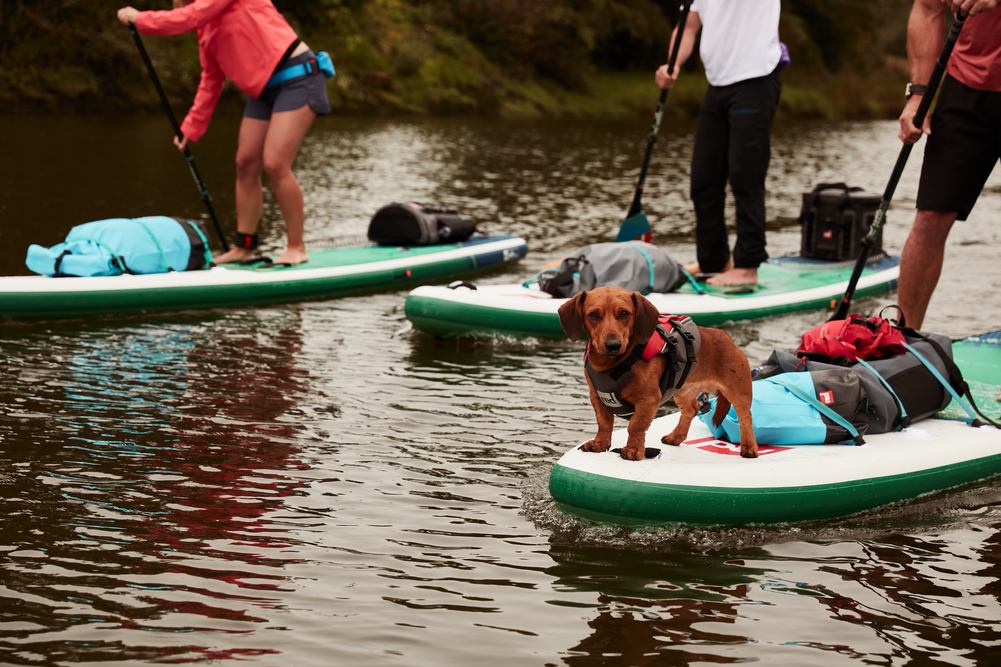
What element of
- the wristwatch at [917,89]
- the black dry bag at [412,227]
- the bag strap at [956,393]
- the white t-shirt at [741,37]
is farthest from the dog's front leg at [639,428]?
the black dry bag at [412,227]

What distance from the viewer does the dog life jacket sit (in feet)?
12.1

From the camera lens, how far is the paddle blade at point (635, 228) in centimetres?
815

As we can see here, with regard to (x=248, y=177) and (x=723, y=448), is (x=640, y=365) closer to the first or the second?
(x=723, y=448)

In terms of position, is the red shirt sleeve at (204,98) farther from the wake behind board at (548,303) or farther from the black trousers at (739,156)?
the black trousers at (739,156)

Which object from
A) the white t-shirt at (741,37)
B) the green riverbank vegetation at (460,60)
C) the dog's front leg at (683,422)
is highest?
the green riverbank vegetation at (460,60)

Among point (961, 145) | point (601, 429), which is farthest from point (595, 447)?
point (961, 145)

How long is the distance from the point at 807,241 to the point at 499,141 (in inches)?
612

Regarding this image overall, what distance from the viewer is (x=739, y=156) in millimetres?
7234

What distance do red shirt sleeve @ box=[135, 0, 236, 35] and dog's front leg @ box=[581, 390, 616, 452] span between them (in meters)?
5.00

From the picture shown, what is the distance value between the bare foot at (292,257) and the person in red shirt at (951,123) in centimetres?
473

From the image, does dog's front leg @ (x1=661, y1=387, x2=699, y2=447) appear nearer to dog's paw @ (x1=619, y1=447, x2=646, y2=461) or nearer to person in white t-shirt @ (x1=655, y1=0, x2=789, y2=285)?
dog's paw @ (x1=619, y1=447, x2=646, y2=461)

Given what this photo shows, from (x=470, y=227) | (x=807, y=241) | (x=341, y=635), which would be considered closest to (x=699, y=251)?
(x=807, y=241)

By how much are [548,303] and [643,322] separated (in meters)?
2.94

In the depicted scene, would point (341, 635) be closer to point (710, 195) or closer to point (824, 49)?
point (710, 195)
